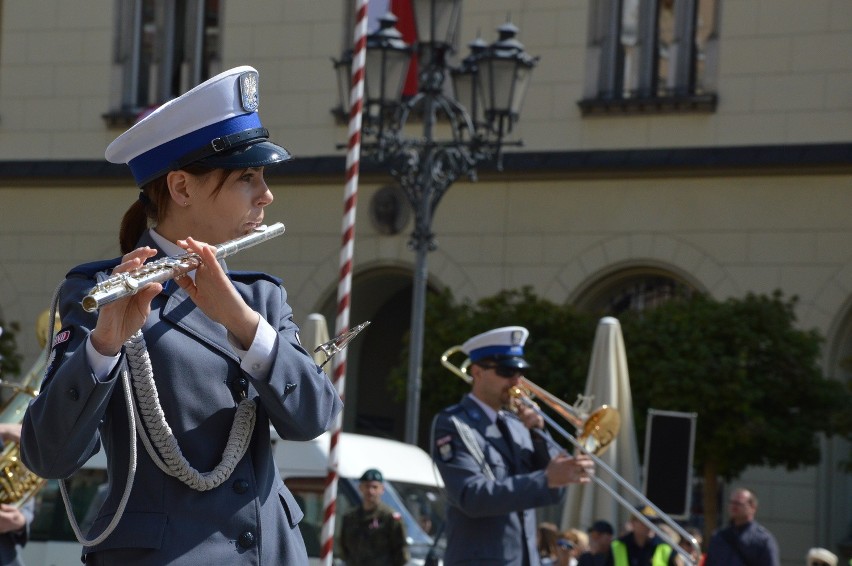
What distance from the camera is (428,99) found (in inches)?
525

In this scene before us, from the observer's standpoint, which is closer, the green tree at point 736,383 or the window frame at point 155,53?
the green tree at point 736,383

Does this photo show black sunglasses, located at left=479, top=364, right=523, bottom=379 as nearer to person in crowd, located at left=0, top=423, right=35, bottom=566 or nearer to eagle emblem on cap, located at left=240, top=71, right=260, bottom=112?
person in crowd, located at left=0, top=423, right=35, bottom=566

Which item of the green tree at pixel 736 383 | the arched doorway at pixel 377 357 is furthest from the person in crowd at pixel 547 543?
the arched doorway at pixel 377 357

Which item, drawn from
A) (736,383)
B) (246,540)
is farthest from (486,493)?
(736,383)

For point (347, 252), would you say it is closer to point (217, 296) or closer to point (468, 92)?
point (217, 296)

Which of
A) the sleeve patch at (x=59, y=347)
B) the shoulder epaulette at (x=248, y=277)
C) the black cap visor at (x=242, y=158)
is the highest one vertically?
the black cap visor at (x=242, y=158)

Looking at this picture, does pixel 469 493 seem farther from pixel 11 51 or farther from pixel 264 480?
pixel 11 51

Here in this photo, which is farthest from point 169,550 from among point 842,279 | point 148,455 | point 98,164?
point 98,164

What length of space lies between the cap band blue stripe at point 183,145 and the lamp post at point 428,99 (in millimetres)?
9560

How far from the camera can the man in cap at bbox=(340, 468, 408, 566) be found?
11297mm

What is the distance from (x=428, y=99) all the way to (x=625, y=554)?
3.87 m

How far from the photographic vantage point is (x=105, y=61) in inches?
953

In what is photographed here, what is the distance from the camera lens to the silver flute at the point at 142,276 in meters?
2.92

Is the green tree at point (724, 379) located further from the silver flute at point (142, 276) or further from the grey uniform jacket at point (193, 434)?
the silver flute at point (142, 276)
